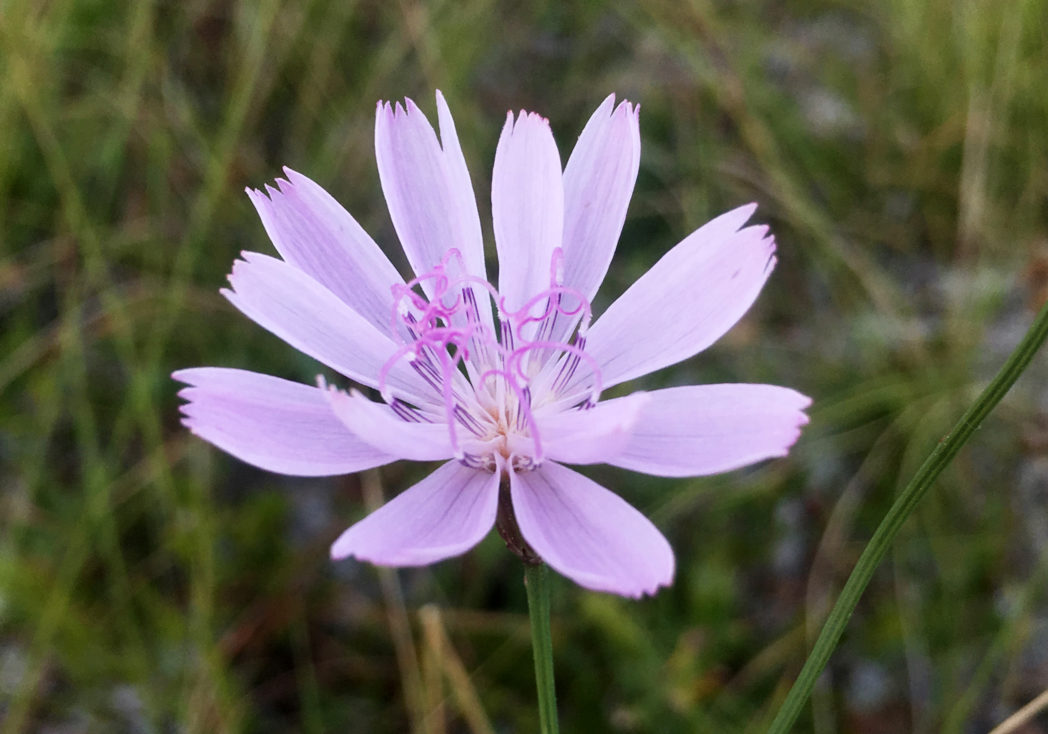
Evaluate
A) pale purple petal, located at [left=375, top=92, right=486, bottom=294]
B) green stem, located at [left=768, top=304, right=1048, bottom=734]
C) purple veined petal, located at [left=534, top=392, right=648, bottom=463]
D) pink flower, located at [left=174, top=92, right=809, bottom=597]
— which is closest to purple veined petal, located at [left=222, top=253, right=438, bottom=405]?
pink flower, located at [left=174, top=92, right=809, bottom=597]

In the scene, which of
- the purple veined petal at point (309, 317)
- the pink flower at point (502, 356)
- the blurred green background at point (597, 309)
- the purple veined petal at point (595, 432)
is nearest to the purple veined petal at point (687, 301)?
the pink flower at point (502, 356)

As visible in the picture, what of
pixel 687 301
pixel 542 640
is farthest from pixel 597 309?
pixel 542 640

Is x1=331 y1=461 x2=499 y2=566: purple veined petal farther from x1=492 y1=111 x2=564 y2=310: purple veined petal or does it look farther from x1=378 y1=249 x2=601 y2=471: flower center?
x1=492 y1=111 x2=564 y2=310: purple veined petal

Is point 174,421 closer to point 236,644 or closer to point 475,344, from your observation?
point 236,644

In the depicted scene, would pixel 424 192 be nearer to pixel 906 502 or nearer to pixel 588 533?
pixel 588 533

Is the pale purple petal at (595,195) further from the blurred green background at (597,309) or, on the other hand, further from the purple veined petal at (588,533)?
the blurred green background at (597,309)

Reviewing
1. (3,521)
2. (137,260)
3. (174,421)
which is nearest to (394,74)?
(137,260)
